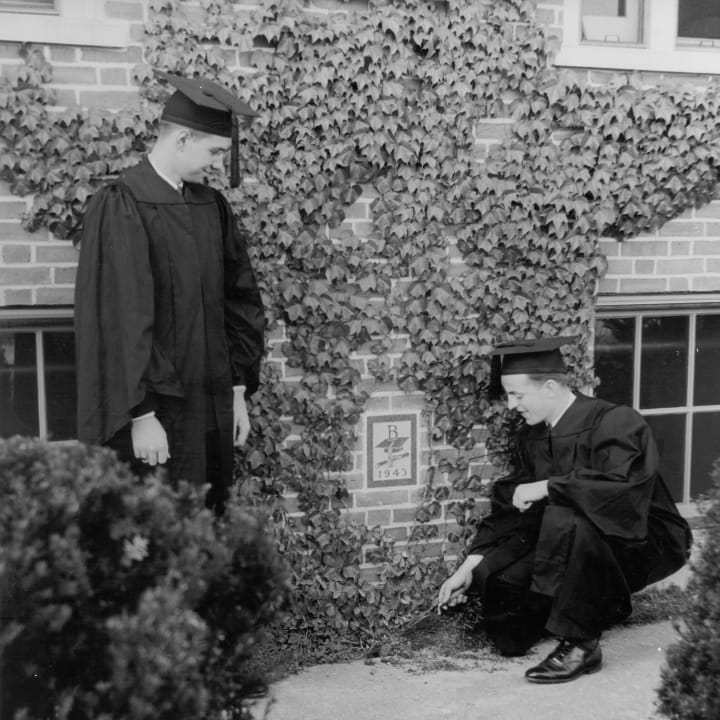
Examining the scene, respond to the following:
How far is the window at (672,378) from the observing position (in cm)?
521

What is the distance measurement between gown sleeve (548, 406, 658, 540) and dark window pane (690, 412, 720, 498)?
1366 millimetres

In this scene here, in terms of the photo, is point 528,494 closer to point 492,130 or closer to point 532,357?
point 532,357

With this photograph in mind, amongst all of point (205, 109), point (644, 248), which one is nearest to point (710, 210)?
point (644, 248)

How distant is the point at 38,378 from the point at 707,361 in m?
3.46

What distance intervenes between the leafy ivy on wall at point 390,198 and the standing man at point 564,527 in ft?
1.12

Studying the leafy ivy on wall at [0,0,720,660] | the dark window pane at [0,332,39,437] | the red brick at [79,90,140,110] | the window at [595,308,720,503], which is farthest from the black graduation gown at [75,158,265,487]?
the window at [595,308,720,503]

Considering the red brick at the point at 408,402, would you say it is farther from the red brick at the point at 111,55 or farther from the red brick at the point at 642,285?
the red brick at the point at 111,55

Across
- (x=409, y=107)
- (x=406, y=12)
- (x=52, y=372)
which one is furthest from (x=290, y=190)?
(x=52, y=372)

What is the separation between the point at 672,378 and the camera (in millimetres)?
5367

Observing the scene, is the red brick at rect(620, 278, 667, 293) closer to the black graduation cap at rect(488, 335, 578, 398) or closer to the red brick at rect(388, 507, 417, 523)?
the black graduation cap at rect(488, 335, 578, 398)

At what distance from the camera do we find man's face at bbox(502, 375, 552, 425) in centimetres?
421

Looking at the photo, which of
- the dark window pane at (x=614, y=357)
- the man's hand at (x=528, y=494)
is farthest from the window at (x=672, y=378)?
the man's hand at (x=528, y=494)

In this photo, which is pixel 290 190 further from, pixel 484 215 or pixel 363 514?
pixel 363 514

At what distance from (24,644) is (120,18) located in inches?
110
